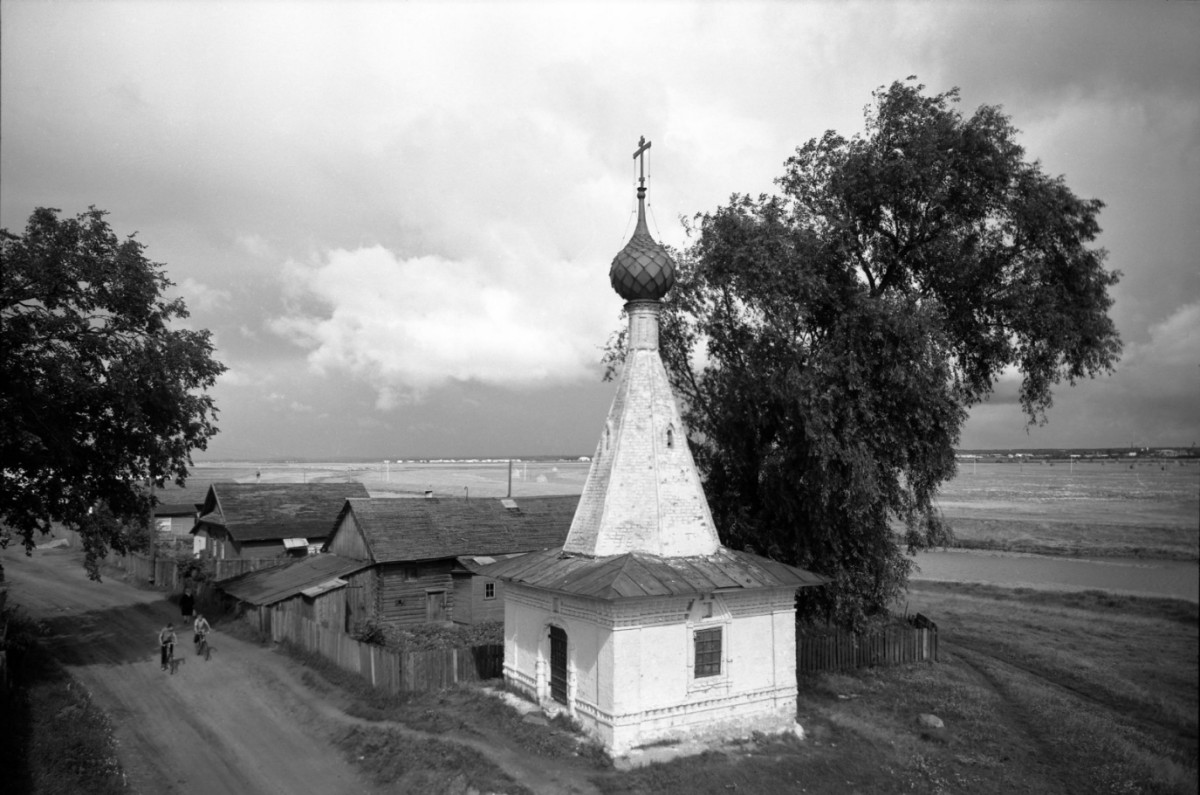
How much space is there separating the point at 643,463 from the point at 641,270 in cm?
426

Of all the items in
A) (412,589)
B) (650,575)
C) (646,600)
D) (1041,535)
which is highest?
(650,575)

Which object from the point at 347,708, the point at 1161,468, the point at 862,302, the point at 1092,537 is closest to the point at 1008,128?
the point at 862,302

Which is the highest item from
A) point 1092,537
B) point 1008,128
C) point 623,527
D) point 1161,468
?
point 1008,128

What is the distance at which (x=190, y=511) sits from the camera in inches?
2026

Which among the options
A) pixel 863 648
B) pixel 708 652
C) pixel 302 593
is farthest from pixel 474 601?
pixel 708 652

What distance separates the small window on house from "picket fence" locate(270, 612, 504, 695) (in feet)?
20.7

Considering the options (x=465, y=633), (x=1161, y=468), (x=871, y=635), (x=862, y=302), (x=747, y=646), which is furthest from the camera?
(x=465, y=633)

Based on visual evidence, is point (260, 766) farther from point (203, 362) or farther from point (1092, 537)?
point (1092, 537)

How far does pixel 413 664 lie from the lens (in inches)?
689

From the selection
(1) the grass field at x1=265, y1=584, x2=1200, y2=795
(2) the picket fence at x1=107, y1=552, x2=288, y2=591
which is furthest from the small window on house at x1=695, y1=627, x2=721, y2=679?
(2) the picket fence at x1=107, y1=552, x2=288, y2=591

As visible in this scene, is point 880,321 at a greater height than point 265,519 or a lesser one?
greater

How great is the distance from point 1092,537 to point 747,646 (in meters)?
49.0

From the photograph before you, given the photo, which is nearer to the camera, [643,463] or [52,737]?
[52,737]

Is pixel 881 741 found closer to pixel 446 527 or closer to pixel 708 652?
pixel 708 652
